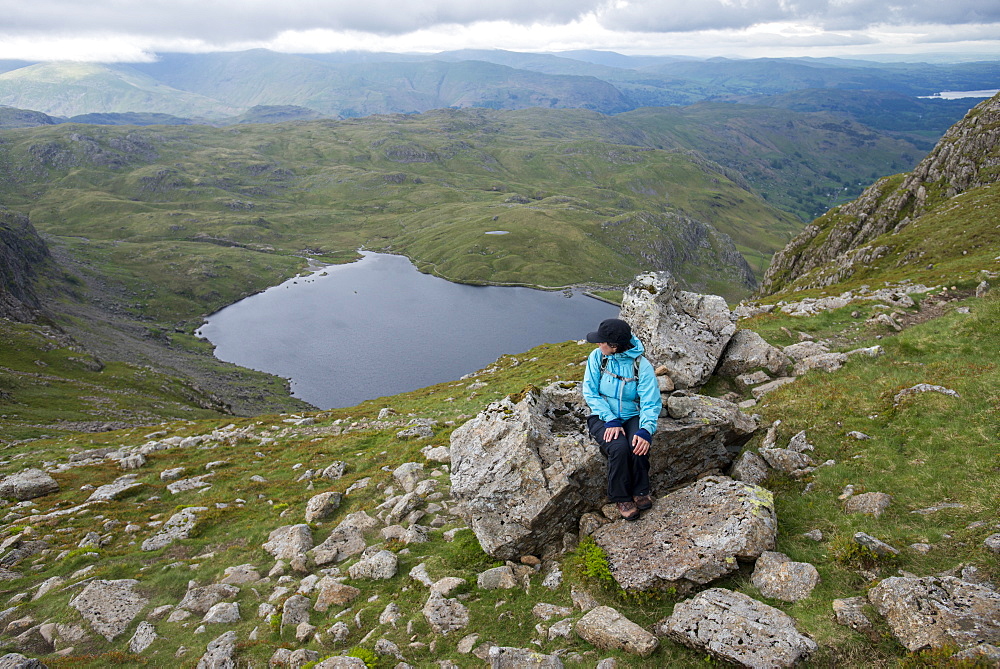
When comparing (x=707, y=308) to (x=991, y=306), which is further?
(x=707, y=308)

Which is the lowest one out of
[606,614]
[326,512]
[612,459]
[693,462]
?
[326,512]

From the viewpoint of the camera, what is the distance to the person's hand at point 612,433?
37.7 ft

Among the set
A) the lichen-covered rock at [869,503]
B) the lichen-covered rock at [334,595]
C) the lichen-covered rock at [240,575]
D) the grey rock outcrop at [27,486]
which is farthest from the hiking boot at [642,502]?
the grey rock outcrop at [27,486]

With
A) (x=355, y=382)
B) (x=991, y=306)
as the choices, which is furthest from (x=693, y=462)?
(x=355, y=382)

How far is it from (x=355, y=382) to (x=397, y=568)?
444ft

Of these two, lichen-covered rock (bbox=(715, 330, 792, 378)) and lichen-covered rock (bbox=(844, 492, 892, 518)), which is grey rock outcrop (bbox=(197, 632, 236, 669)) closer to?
lichen-covered rock (bbox=(844, 492, 892, 518))

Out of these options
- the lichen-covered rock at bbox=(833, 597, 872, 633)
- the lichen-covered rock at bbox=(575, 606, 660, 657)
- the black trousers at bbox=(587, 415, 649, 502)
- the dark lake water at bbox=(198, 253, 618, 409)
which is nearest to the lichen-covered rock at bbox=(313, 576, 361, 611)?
the lichen-covered rock at bbox=(575, 606, 660, 657)

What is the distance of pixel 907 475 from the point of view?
38.4ft

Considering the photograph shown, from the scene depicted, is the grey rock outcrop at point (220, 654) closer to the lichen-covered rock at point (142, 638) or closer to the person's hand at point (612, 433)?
the lichen-covered rock at point (142, 638)

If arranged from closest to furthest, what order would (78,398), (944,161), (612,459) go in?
1. (612,459)
2. (78,398)
3. (944,161)

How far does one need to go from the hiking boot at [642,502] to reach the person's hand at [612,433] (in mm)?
1838

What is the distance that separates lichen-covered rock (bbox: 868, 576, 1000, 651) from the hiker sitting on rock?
4922mm

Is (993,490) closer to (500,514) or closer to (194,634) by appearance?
(500,514)

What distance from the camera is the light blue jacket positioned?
38.5 ft
